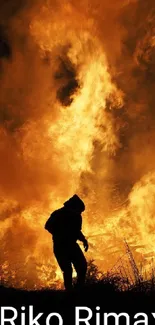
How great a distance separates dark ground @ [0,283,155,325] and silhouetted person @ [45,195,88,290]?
162 centimetres

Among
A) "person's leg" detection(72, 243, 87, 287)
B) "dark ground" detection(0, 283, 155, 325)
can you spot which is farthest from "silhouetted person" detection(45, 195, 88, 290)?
"dark ground" detection(0, 283, 155, 325)

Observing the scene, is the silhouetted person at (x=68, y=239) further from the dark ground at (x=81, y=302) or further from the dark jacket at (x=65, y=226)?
the dark ground at (x=81, y=302)

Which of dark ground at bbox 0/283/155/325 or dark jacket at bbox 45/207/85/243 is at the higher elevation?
dark jacket at bbox 45/207/85/243

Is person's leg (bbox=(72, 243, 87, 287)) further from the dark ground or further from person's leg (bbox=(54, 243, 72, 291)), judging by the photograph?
the dark ground

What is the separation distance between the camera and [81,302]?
710 centimetres

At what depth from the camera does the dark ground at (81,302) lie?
6.59 metres

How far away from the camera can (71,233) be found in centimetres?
991

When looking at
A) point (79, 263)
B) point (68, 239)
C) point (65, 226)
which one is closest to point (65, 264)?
point (79, 263)

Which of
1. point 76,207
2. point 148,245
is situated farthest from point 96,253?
point 76,207

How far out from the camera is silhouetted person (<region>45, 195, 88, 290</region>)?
9.59m

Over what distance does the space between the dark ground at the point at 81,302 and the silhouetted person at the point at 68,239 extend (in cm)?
162

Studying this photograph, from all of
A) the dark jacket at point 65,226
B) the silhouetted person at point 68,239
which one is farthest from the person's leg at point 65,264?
the dark jacket at point 65,226

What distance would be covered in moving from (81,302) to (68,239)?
2.81 metres

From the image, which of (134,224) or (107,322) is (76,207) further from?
(134,224)
